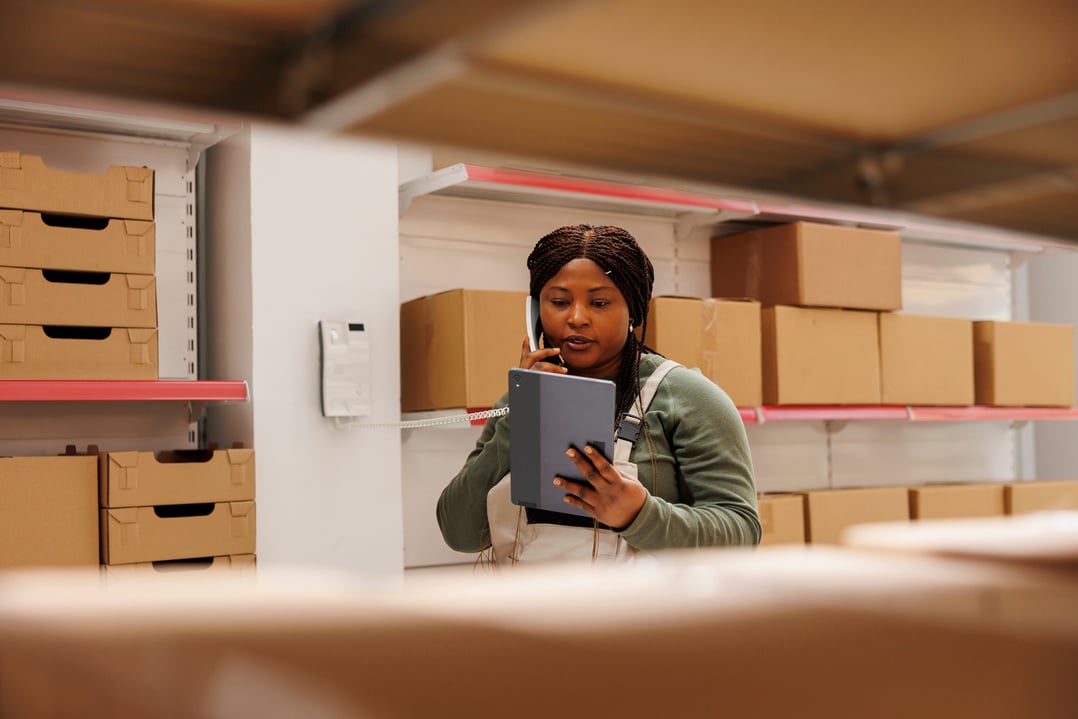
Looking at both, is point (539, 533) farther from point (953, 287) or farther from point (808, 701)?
point (953, 287)

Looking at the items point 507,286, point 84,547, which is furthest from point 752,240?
point 84,547

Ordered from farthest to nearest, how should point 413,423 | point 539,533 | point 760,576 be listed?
point 413,423 < point 539,533 < point 760,576

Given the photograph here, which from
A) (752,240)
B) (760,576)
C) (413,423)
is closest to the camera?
(760,576)

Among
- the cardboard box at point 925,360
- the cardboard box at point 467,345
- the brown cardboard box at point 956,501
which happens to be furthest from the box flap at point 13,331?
the brown cardboard box at point 956,501

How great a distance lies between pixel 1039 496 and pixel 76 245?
377 centimetres

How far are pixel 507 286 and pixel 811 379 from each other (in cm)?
112

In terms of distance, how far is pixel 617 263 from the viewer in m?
1.69

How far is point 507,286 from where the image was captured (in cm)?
361

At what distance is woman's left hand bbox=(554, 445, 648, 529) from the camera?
56.2 inches

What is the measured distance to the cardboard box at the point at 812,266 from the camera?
3701mm

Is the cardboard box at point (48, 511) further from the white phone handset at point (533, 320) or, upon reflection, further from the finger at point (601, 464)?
the finger at point (601, 464)

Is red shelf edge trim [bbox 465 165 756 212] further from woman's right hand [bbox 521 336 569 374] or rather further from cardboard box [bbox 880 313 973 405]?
woman's right hand [bbox 521 336 569 374]

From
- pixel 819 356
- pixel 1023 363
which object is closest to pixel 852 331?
pixel 819 356

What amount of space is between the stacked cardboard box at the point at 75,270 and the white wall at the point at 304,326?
0.36 metres
